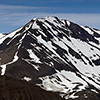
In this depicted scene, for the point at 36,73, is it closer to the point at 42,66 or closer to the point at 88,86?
the point at 42,66

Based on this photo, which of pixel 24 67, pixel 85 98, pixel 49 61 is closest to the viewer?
pixel 85 98

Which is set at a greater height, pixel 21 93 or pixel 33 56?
pixel 33 56

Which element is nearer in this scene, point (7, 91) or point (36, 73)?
point (7, 91)

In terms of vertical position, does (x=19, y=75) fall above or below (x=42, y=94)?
above

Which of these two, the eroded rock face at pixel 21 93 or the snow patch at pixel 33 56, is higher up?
the snow patch at pixel 33 56

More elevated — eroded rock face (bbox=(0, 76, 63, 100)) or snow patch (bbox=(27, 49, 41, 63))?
snow patch (bbox=(27, 49, 41, 63))

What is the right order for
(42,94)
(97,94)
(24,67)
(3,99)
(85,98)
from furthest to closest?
(24,67), (97,94), (85,98), (42,94), (3,99)

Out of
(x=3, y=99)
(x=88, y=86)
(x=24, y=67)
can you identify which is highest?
(x=24, y=67)

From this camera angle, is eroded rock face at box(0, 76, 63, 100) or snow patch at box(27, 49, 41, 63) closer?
eroded rock face at box(0, 76, 63, 100)

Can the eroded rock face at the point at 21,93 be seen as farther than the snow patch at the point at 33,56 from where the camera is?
No

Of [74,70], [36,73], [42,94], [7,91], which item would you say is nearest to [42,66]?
[36,73]

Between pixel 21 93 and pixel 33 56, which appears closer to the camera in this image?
pixel 21 93
